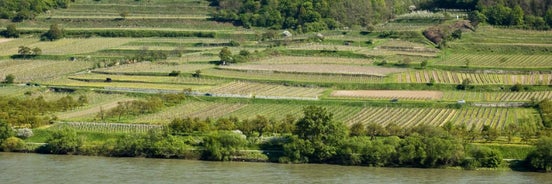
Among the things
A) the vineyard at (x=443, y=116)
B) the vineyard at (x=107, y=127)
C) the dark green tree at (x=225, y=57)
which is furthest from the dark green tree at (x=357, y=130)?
the dark green tree at (x=225, y=57)

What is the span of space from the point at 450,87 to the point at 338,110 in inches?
313

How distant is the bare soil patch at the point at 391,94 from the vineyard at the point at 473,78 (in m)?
2.66

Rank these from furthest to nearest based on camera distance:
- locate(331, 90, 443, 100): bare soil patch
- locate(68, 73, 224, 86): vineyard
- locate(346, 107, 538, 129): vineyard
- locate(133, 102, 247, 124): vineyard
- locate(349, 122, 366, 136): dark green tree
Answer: locate(68, 73, 224, 86): vineyard < locate(331, 90, 443, 100): bare soil patch < locate(133, 102, 247, 124): vineyard < locate(346, 107, 538, 129): vineyard < locate(349, 122, 366, 136): dark green tree

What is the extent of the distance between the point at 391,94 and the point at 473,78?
20.0 feet

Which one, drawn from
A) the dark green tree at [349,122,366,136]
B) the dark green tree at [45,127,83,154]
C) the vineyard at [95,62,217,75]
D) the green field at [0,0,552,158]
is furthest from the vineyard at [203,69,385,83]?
the dark green tree at [45,127,83,154]

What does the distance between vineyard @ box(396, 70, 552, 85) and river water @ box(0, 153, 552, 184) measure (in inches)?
690

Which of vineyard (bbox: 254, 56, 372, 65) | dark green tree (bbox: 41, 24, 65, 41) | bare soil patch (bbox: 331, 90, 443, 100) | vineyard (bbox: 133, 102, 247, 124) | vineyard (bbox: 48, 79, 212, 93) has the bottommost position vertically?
dark green tree (bbox: 41, 24, 65, 41)

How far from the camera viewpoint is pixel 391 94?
172ft

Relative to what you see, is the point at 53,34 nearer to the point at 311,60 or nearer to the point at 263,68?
the point at 311,60

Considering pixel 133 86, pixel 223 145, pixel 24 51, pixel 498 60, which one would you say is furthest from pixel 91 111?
pixel 498 60

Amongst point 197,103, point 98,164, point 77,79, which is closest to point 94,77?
point 77,79

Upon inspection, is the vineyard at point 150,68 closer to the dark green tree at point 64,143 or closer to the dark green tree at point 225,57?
the dark green tree at point 225,57

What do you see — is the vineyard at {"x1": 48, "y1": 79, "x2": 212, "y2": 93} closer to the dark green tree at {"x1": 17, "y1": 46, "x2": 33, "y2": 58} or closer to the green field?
the green field

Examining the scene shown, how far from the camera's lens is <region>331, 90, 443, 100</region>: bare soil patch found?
51.3 metres
